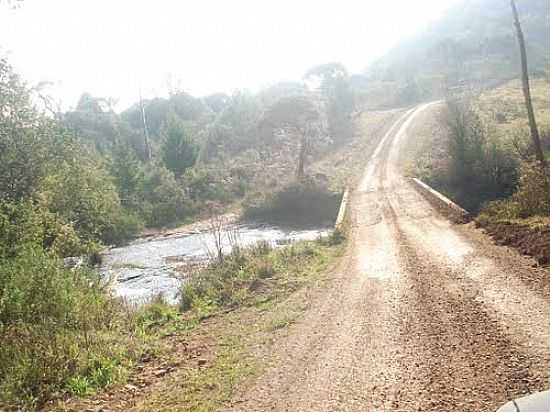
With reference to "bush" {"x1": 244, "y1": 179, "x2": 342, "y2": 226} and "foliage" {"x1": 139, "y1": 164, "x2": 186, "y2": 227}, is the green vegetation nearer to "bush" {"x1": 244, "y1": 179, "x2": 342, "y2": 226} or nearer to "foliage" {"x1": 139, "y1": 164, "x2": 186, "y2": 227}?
"bush" {"x1": 244, "y1": 179, "x2": 342, "y2": 226}

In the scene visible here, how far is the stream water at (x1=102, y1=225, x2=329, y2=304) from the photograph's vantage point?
17.9m

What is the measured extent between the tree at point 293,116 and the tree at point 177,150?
1322 cm

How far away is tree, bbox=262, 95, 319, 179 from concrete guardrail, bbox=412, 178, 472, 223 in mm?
29792

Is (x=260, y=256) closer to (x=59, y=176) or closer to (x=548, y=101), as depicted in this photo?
(x=59, y=176)

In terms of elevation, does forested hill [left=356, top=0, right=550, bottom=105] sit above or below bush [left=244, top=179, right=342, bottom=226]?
above

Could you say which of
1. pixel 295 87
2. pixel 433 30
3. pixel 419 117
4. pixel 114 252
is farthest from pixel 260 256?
pixel 433 30

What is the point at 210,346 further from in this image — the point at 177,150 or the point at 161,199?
the point at 177,150

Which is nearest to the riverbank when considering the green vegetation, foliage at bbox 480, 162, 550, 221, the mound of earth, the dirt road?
the dirt road

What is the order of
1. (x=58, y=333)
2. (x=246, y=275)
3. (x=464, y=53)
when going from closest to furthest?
(x=58, y=333) < (x=246, y=275) < (x=464, y=53)

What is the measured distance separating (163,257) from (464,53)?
311 feet

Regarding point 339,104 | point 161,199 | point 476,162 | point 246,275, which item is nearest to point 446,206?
point 476,162

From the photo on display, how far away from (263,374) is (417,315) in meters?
3.06

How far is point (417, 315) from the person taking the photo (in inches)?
335

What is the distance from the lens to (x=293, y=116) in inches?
2331
